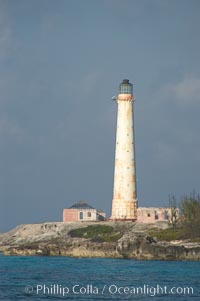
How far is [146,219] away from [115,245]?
18.9 meters

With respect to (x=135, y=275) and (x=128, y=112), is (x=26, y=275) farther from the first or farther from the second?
(x=128, y=112)

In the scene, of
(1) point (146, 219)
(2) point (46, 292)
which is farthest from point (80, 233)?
(2) point (46, 292)

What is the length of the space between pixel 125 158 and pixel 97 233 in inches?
279

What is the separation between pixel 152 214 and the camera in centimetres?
10288

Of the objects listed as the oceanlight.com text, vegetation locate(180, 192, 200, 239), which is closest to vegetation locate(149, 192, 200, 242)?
vegetation locate(180, 192, 200, 239)

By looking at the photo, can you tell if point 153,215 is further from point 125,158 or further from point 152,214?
point 125,158

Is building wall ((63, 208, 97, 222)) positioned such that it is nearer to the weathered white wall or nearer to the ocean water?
the weathered white wall

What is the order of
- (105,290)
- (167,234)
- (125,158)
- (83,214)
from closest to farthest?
(105,290) < (167,234) < (125,158) < (83,214)

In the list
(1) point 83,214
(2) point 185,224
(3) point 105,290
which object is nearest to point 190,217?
(2) point 185,224

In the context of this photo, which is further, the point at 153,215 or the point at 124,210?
the point at 153,215

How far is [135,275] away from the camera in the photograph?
61906 millimetres

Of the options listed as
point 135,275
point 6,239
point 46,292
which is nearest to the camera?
point 46,292

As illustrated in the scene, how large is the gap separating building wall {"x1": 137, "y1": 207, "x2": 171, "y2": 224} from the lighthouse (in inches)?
75.8

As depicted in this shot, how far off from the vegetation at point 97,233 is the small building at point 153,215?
3.46 meters
